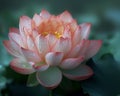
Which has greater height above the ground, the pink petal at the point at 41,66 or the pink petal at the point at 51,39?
the pink petal at the point at 51,39

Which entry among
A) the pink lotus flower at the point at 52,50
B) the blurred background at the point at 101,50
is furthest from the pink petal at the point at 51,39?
the blurred background at the point at 101,50

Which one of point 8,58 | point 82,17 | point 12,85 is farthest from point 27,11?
point 12,85

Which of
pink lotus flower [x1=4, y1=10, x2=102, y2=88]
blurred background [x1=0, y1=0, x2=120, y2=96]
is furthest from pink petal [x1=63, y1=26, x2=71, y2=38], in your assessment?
blurred background [x1=0, y1=0, x2=120, y2=96]

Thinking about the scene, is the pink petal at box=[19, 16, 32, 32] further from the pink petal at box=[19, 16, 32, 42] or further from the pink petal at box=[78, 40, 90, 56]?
the pink petal at box=[78, 40, 90, 56]

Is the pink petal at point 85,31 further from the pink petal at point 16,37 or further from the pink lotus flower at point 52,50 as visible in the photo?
the pink petal at point 16,37

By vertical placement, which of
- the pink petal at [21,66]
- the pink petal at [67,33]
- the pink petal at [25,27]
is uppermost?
the pink petal at [67,33]

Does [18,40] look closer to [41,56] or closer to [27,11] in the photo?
[41,56]

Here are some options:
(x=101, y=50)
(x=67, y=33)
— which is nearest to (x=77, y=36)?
(x=67, y=33)

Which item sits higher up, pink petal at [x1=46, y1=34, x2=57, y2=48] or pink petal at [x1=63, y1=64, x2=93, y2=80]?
pink petal at [x1=46, y1=34, x2=57, y2=48]
